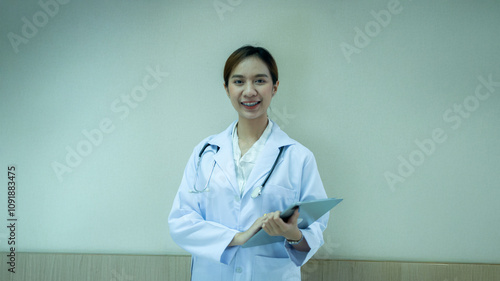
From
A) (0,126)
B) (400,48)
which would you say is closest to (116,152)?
(0,126)

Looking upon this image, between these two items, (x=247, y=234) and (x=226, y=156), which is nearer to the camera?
(x=247, y=234)

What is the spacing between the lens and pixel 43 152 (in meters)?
2.19

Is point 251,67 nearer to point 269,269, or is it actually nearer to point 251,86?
point 251,86

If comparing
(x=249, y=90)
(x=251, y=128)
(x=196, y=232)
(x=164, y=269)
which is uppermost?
(x=249, y=90)

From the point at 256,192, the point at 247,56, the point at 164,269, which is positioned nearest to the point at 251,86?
the point at 247,56

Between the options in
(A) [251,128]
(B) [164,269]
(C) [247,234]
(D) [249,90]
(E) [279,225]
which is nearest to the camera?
(E) [279,225]

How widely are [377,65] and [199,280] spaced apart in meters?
1.45

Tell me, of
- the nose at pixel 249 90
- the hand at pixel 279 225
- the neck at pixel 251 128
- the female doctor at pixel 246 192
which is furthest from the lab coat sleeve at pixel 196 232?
the nose at pixel 249 90

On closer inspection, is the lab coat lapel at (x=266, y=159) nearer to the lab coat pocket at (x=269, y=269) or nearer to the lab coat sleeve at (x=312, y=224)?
the lab coat sleeve at (x=312, y=224)

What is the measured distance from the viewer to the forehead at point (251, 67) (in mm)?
1657

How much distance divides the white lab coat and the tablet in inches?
2.1

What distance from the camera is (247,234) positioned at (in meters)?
1.52

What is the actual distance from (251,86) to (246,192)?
462 mm

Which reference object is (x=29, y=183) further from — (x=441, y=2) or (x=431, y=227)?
(x=441, y=2)
